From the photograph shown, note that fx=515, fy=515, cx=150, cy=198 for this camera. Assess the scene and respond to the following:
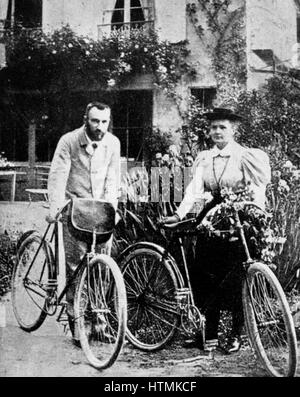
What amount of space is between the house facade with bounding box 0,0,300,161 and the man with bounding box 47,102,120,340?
12 centimetres

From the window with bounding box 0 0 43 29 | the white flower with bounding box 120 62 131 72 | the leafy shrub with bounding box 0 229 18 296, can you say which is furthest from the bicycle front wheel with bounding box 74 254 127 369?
the window with bounding box 0 0 43 29

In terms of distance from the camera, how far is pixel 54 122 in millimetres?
3213

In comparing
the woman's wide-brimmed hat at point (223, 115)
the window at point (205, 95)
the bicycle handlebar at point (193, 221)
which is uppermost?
the window at point (205, 95)

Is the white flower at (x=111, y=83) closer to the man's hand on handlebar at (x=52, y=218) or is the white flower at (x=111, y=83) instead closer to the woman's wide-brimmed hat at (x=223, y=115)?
the woman's wide-brimmed hat at (x=223, y=115)

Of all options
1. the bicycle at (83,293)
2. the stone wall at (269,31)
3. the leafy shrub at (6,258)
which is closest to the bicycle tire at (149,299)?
the bicycle at (83,293)

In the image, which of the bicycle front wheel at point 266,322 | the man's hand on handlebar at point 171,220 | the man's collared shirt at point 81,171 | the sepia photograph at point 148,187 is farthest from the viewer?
the man's collared shirt at point 81,171

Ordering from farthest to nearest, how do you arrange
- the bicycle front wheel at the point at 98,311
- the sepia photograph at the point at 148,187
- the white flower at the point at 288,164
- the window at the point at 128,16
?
1. the window at the point at 128,16
2. the white flower at the point at 288,164
3. the sepia photograph at the point at 148,187
4. the bicycle front wheel at the point at 98,311

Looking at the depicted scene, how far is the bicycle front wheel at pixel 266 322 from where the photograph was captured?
8.26 ft

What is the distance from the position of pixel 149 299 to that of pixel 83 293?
0.37 metres

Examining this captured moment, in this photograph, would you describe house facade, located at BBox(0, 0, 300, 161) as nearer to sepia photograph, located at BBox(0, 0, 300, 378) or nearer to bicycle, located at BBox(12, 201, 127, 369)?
A: sepia photograph, located at BBox(0, 0, 300, 378)

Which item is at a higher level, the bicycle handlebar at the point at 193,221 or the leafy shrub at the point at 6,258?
the bicycle handlebar at the point at 193,221

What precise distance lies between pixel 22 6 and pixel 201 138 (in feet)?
4.82

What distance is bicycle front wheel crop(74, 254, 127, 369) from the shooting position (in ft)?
8.66

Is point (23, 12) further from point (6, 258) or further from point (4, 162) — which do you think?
point (6, 258)
